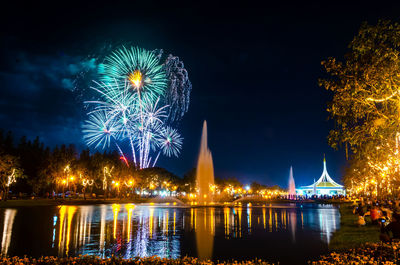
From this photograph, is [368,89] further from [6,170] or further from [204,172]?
[6,170]

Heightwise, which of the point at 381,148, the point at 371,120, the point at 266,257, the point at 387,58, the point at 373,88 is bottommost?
the point at 266,257

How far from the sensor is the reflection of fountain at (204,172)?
6469 centimetres

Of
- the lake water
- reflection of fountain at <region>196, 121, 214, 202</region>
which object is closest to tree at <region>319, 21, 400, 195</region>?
the lake water

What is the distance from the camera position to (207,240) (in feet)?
55.2

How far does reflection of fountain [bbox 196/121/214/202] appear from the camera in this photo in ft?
212

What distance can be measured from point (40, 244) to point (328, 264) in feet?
42.0

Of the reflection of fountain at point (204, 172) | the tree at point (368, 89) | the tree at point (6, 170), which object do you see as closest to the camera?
the tree at point (368, 89)

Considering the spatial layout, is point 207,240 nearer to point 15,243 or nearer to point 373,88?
point 15,243

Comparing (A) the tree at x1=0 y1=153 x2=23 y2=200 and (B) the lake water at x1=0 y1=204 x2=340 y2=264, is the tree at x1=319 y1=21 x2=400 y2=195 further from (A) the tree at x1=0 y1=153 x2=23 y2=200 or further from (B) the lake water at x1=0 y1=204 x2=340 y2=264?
(A) the tree at x1=0 y1=153 x2=23 y2=200

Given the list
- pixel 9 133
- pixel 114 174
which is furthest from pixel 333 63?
pixel 9 133

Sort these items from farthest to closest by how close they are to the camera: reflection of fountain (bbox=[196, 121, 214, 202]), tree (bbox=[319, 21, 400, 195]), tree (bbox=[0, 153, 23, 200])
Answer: reflection of fountain (bbox=[196, 121, 214, 202]) < tree (bbox=[0, 153, 23, 200]) < tree (bbox=[319, 21, 400, 195])

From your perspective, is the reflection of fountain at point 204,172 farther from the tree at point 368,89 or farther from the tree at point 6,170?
the tree at point 368,89

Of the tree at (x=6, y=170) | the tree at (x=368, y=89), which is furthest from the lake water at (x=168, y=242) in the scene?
the tree at (x=6, y=170)

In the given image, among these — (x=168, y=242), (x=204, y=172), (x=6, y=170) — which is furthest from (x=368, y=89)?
(x=6, y=170)
